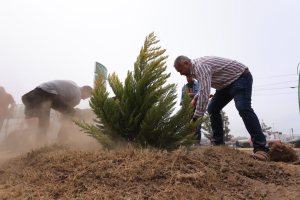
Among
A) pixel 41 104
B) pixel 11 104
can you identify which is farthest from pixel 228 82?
pixel 11 104

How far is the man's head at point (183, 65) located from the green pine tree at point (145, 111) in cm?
28

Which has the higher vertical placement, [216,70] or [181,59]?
[181,59]

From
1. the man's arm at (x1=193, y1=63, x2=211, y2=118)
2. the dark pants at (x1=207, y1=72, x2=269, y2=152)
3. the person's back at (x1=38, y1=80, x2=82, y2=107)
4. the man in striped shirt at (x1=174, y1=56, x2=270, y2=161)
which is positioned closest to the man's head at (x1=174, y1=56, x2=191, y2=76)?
the man in striped shirt at (x1=174, y1=56, x2=270, y2=161)

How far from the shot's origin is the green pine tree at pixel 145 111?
241 centimetres

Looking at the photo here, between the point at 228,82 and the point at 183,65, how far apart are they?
88 centimetres

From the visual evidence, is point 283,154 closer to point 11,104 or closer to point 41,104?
point 41,104

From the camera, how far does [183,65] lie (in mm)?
2908

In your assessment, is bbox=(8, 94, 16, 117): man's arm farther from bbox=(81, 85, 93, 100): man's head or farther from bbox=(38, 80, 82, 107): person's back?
bbox=(81, 85, 93, 100): man's head

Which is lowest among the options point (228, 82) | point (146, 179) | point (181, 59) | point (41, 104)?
point (146, 179)

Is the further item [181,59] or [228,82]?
[228,82]

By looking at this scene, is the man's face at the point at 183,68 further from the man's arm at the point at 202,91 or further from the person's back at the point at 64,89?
the person's back at the point at 64,89

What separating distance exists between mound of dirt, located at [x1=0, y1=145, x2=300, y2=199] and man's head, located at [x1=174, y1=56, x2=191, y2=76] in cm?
153

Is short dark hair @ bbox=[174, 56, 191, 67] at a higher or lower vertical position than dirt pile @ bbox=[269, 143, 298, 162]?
higher

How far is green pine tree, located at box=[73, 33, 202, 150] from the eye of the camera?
7.89ft
